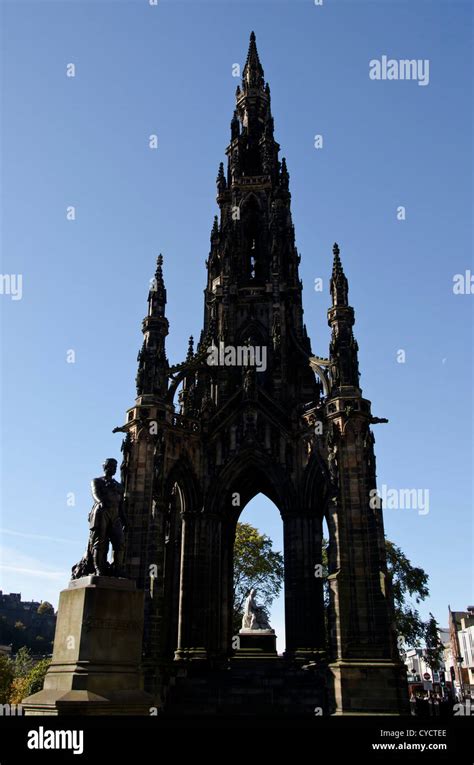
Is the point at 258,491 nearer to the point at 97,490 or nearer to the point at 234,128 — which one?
the point at 97,490

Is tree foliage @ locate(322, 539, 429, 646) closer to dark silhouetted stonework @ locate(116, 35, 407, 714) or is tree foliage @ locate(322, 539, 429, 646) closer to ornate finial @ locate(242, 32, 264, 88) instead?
dark silhouetted stonework @ locate(116, 35, 407, 714)

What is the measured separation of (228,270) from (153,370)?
353 inches

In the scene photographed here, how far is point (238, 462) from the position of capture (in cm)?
2586

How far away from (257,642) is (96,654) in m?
15.5

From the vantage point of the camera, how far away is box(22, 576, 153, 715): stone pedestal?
9102mm

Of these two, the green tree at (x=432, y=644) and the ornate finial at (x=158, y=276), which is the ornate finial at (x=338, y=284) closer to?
the ornate finial at (x=158, y=276)

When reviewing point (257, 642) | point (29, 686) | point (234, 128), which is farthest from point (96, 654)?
point (29, 686)

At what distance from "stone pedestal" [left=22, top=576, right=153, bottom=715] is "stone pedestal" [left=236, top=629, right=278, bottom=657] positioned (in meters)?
14.6

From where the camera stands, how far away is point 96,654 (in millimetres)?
9734

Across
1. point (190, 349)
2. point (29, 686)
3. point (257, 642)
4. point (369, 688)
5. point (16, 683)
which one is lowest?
point (16, 683)

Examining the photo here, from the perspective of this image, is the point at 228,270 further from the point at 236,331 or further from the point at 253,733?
the point at 253,733

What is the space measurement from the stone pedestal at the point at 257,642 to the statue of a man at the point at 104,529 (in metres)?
14.6

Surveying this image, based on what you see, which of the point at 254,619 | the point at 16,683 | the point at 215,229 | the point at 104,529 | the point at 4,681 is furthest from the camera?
the point at 16,683

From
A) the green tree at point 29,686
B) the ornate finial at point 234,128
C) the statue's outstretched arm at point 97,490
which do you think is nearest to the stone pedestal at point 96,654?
the statue's outstretched arm at point 97,490
